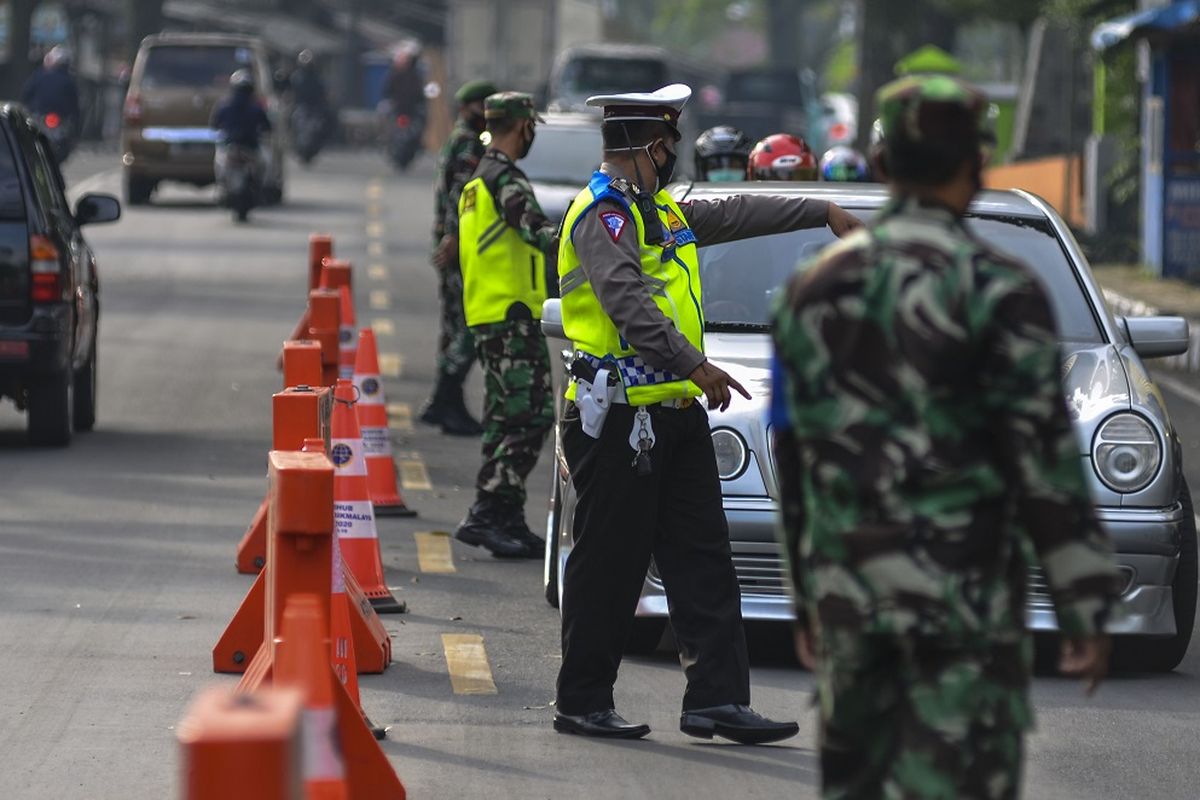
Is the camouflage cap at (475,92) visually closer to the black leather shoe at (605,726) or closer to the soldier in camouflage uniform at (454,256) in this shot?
the soldier in camouflage uniform at (454,256)

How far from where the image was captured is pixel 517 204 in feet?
32.3

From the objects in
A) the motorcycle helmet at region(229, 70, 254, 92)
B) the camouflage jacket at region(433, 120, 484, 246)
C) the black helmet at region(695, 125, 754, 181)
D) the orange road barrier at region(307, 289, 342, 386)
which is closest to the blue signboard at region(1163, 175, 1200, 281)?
A: the motorcycle helmet at region(229, 70, 254, 92)

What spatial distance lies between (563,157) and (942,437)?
17302 millimetres

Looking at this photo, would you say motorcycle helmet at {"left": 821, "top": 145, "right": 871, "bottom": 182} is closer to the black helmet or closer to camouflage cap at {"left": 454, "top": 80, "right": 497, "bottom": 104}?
the black helmet

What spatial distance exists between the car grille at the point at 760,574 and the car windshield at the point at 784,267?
115 cm

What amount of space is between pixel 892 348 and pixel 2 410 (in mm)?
11596

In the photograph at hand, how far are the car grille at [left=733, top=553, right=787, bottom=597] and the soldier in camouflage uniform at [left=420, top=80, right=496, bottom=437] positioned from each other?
4544mm

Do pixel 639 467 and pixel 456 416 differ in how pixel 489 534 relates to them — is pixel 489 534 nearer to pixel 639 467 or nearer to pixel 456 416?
pixel 639 467

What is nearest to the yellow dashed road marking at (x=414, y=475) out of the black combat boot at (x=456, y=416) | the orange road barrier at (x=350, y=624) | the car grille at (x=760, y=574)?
the black combat boot at (x=456, y=416)

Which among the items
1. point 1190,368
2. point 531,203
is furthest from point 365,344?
point 1190,368

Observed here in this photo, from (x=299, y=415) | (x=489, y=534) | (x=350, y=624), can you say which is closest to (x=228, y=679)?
(x=350, y=624)

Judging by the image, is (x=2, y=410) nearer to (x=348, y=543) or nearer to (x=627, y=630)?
(x=348, y=543)

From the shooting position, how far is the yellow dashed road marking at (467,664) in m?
7.48

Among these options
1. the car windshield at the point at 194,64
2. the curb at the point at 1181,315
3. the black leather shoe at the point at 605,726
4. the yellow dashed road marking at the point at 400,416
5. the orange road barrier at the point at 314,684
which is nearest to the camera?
the orange road barrier at the point at 314,684
